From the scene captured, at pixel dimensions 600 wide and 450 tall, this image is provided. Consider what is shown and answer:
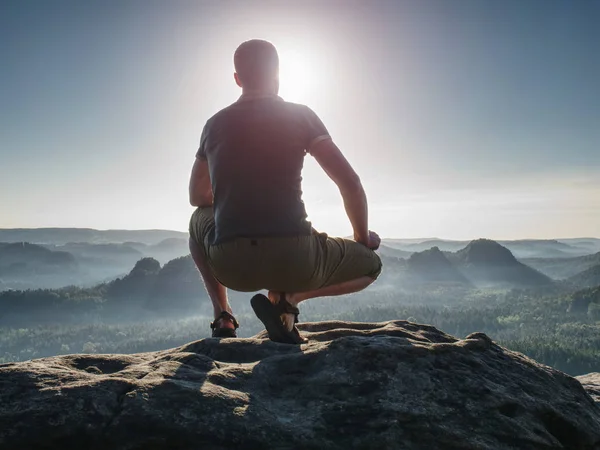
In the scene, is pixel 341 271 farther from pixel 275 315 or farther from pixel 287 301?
pixel 275 315

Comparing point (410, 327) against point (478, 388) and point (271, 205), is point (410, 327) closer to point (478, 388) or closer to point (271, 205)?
point (478, 388)

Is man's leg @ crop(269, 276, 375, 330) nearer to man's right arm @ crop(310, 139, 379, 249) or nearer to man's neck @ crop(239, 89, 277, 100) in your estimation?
man's right arm @ crop(310, 139, 379, 249)

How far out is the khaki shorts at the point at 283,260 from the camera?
6.26 m

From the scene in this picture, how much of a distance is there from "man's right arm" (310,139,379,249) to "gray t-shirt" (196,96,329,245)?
0.17 metres

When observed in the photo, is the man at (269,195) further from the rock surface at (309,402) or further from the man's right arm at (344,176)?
the rock surface at (309,402)

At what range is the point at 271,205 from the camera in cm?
618

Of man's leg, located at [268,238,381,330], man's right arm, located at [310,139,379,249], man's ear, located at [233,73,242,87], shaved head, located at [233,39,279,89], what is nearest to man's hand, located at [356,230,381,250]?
man's leg, located at [268,238,381,330]

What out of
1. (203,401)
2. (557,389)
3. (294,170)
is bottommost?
(557,389)

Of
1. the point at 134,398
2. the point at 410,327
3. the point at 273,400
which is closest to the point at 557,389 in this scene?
the point at 410,327

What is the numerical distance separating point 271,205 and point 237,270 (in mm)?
1143

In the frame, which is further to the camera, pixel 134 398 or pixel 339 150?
pixel 339 150

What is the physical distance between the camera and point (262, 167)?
6.23 meters

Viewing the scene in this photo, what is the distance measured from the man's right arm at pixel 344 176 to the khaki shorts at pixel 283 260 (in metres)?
0.60

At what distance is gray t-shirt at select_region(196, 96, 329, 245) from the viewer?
6.18 m
